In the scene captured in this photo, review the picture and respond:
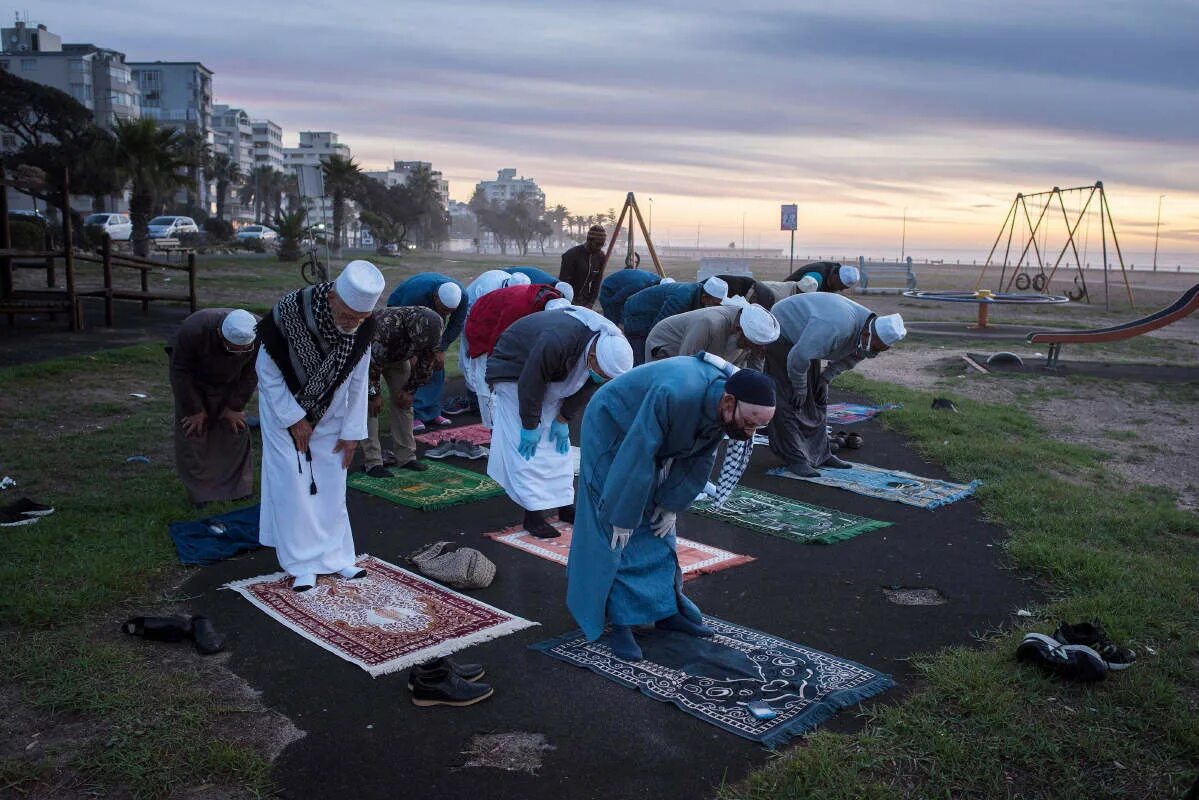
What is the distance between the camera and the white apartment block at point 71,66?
68250 mm

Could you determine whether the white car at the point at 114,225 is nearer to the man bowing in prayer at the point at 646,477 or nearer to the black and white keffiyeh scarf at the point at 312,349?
the black and white keffiyeh scarf at the point at 312,349

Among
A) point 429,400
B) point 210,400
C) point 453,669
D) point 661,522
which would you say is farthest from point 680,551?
point 429,400

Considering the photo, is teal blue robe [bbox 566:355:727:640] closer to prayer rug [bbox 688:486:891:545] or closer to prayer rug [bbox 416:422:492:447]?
prayer rug [bbox 688:486:891:545]

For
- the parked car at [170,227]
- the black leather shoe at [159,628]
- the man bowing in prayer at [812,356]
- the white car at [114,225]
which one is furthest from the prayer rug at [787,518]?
the parked car at [170,227]

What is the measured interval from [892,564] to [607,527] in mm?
2343

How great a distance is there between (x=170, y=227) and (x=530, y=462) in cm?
3759

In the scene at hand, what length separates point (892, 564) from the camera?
573 centimetres

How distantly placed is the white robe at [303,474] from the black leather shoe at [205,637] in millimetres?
680

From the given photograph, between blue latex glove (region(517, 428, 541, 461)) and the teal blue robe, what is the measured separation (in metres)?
1.51

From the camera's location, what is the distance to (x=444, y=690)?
383cm

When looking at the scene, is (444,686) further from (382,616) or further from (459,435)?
(459,435)

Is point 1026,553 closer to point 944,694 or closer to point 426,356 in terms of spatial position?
point 944,694

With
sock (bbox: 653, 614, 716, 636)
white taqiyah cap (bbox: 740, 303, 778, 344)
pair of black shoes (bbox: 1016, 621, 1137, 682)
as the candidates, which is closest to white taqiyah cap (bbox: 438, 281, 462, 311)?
white taqiyah cap (bbox: 740, 303, 778, 344)

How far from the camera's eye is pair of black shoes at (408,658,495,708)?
3.83m
